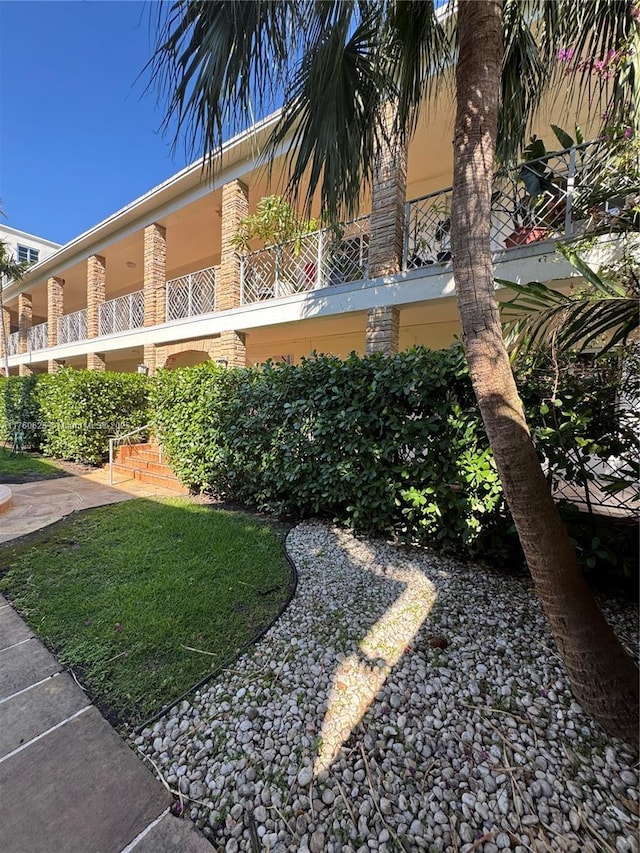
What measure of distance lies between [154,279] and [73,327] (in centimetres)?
691

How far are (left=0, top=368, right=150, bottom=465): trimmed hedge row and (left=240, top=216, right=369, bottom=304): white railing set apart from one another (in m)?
3.85

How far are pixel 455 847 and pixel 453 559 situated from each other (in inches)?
96.8

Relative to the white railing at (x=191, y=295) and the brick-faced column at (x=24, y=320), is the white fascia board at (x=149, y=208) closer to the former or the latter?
the white railing at (x=191, y=295)

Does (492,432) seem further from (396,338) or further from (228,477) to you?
(396,338)

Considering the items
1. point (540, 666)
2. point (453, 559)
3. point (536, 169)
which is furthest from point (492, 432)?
point (536, 169)

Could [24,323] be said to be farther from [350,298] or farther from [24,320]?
[350,298]

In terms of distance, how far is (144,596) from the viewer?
2.90 metres

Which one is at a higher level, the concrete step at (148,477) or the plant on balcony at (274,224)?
the plant on balcony at (274,224)

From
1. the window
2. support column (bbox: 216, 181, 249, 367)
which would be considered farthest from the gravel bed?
the window

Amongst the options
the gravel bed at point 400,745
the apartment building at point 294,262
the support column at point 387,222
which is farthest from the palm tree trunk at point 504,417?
the support column at point 387,222

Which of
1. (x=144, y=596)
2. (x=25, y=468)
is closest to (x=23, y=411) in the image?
(x=25, y=468)

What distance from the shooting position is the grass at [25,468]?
7.67m

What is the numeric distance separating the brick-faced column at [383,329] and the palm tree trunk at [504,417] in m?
4.52

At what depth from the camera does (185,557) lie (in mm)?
3637
